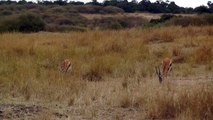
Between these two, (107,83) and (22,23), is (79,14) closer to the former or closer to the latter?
(22,23)

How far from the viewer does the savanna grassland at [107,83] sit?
21.0ft

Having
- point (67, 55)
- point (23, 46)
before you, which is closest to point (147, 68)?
point (67, 55)

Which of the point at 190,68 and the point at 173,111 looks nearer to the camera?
the point at 173,111

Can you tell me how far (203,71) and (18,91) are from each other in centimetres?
452

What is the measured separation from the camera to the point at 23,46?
1485 centimetres

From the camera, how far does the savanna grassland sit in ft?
21.0

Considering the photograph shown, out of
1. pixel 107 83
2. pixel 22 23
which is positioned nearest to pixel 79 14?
pixel 22 23

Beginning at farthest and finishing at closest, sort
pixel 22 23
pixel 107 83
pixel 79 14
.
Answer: pixel 79 14
pixel 22 23
pixel 107 83

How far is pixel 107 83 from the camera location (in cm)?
919

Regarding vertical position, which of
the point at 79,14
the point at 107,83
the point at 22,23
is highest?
the point at 107,83

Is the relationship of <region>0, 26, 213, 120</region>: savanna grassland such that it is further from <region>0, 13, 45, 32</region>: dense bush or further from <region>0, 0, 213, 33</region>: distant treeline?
<region>0, 0, 213, 33</region>: distant treeline

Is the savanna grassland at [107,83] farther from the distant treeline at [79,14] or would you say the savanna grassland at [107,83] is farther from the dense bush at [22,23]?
the distant treeline at [79,14]

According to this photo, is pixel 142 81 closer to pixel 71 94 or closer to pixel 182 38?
pixel 71 94

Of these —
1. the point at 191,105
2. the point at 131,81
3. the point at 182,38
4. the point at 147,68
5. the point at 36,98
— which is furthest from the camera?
the point at 182,38
